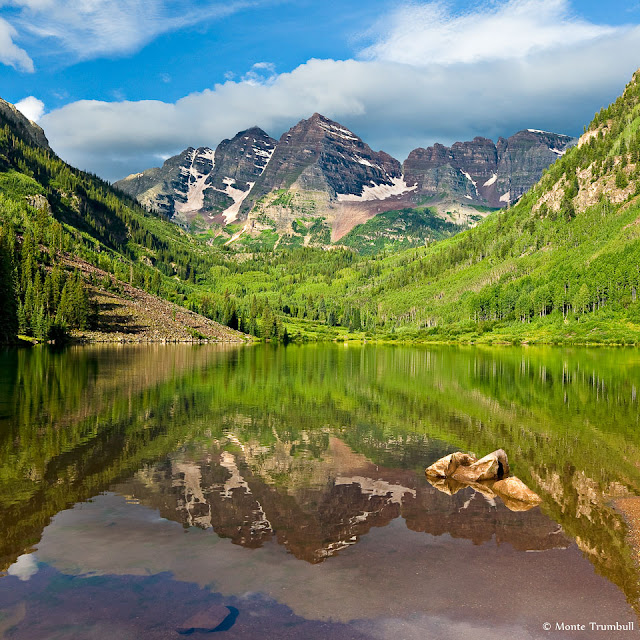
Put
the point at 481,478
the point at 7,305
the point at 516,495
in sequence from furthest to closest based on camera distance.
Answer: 1. the point at 7,305
2. the point at 481,478
3. the point at 516,495

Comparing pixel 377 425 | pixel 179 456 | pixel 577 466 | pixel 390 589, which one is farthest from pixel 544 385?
pixel 390 589

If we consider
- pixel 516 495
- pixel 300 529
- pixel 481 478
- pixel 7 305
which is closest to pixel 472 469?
pixel 481 478

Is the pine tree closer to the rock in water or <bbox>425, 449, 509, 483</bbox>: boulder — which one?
<bbox>425, 449, 509, 483</bbox>: boulder

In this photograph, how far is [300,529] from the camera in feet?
64.8

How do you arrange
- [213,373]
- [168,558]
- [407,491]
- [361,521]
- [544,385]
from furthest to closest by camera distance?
[213,373]
[544,385]
[407,491]
[361,521]
[168,558]

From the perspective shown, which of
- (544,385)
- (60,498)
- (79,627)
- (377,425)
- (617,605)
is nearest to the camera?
(79,627)

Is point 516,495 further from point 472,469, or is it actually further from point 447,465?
point 447,465

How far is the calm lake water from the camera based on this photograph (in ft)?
46.0

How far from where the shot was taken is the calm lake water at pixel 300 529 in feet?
46.0

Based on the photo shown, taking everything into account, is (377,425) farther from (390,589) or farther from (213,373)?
(213,373)

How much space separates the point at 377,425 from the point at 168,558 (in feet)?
88.4

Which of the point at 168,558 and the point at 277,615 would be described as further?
the point at 168,558

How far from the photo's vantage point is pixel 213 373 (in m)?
83.4

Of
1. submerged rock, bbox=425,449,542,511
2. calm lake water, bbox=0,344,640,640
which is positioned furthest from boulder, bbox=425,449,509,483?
calm lake water, bbox=0,344,640,640
